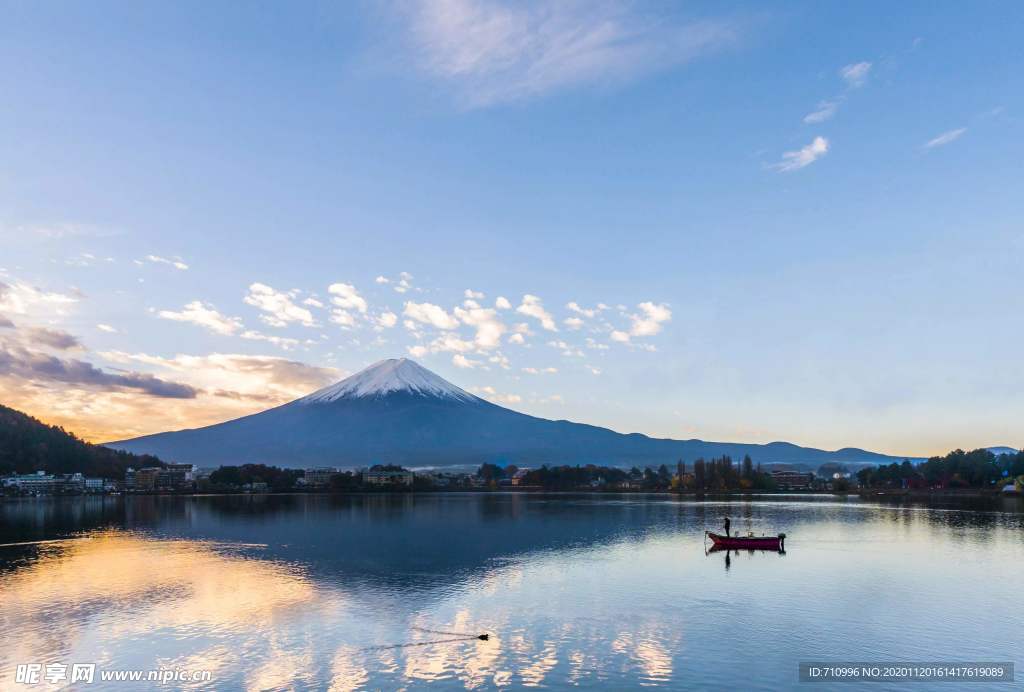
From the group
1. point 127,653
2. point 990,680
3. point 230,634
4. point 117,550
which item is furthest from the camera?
point 117,550

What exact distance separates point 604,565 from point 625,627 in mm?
19338

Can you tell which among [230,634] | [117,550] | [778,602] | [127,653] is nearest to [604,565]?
[778,602]

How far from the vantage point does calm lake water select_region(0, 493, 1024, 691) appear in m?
27.0

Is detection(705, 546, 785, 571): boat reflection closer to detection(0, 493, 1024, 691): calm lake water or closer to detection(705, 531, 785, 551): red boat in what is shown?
detection(705, 531, 785, 551): red boat

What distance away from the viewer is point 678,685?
2459cm

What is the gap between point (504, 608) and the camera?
121 feet

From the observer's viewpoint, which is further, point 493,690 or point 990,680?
point 990,680

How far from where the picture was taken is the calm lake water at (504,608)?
27016mm

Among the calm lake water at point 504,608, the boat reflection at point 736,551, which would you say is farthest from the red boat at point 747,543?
the calm lake water at point 504,608

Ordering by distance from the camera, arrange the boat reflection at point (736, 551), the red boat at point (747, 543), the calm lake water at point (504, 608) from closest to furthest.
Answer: the calm lake water at point (504, 608)
the boat reflection at point (736, 551)
the red boat at point (747, 543)

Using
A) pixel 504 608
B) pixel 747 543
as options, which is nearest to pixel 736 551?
pixel 747 543

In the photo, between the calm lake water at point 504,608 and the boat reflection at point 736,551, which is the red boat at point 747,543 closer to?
the boat reflection at point 736,551

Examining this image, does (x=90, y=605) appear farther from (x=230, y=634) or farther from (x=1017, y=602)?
(x=1017, y=602)

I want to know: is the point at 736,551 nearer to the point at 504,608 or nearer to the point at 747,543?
the point at 747,543
